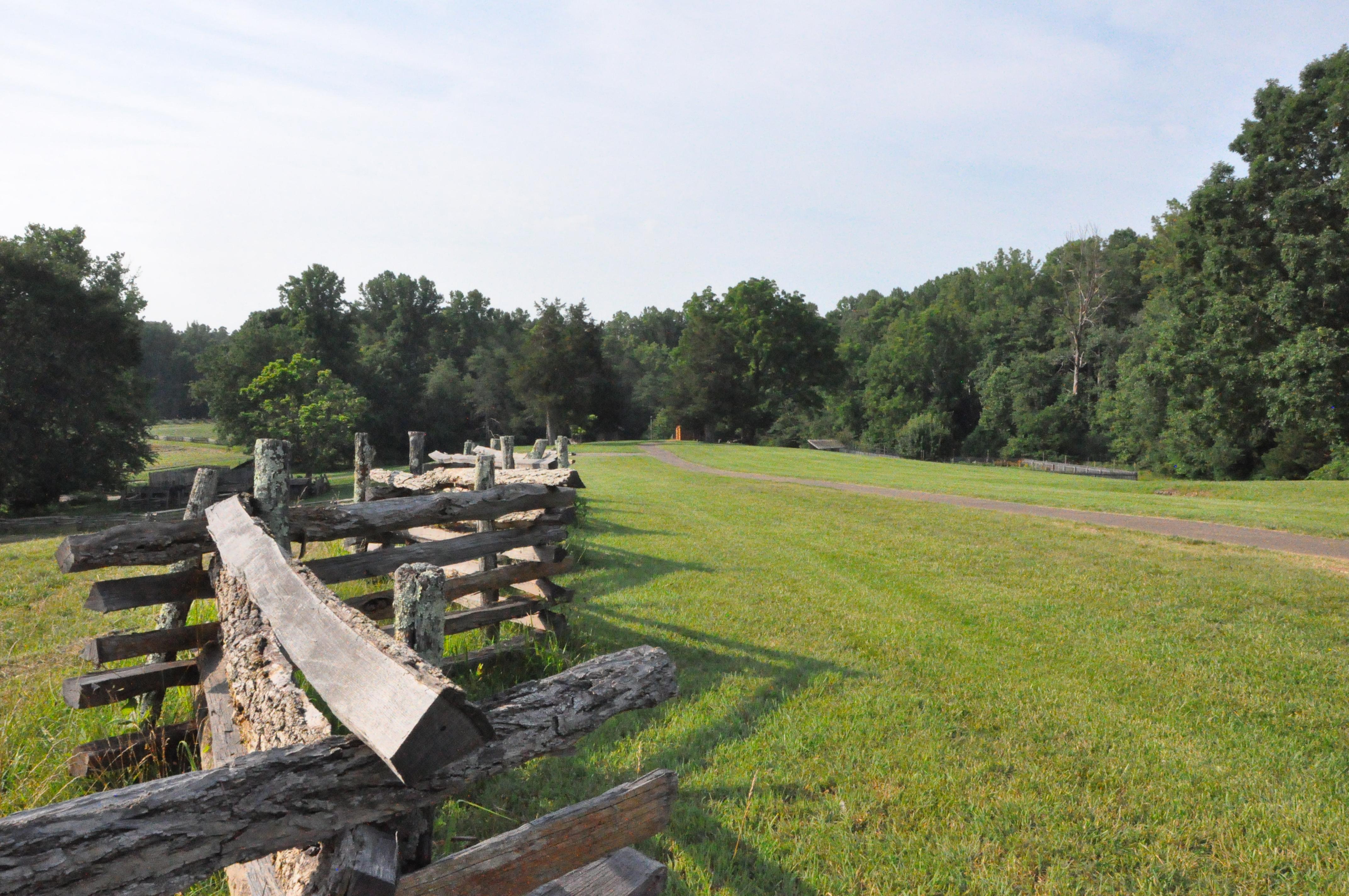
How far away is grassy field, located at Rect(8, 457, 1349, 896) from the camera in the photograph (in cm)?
363

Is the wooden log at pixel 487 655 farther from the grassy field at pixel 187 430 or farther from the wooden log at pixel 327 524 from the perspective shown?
the grassy field at pixel 187 430

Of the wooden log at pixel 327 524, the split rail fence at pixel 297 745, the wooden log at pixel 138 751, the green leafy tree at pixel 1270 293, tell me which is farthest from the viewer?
the green leafy tree at pixel 1270 293

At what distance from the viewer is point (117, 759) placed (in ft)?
13.4

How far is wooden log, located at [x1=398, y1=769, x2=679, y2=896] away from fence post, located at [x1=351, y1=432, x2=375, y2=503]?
724 centimetres

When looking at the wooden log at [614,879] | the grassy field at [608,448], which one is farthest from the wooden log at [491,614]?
the grassy field at [608,448]

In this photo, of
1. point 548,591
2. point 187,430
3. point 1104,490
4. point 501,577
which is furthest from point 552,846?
point 187,430

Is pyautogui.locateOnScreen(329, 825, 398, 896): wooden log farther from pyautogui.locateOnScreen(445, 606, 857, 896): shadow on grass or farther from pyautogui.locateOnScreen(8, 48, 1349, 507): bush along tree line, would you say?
pyautogui.locateOnScreen(8, 48, 1349, 507): bush along tree line

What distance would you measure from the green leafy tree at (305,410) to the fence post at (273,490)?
26892 mm

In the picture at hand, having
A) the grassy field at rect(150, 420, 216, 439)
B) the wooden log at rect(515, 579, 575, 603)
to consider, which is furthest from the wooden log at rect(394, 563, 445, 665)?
the grassy field at rect(150, 420, 216, 439)

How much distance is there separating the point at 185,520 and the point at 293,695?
8.57 feet

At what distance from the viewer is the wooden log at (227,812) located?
59.8 inches

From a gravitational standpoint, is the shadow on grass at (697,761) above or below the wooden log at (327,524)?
below

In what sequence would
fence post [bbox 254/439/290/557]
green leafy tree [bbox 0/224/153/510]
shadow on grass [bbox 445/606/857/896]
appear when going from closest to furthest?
shadow on grass [bbox 445/606/857/896] < fence post [bbox 254/439/290/557] < green leafy tree [bbox 0/224/153/510]

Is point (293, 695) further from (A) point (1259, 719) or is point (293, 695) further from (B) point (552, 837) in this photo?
(A) point (1259, 719)
